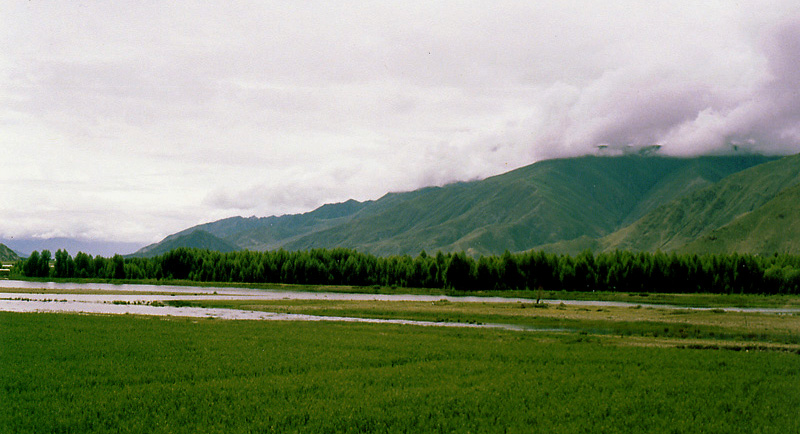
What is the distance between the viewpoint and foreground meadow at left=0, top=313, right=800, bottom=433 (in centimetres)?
2488

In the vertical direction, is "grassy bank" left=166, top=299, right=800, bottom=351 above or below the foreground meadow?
below

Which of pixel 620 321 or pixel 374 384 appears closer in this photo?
pixel 374 384

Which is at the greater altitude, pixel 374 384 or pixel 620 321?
pixel 374 384

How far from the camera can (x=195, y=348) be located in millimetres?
43281

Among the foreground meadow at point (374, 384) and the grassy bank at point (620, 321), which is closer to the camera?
the foreground meadow at point (374, 384)

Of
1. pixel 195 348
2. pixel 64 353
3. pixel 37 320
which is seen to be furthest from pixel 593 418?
pixel 37 320

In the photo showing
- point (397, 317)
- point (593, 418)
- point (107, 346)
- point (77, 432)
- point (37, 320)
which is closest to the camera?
point (77, 432)

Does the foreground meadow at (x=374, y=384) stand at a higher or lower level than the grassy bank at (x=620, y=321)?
higher

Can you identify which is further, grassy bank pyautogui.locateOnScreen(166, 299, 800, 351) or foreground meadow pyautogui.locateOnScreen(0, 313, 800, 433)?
grassy bank pyautogui.locateOnScreen(166, 299, 800, 351)

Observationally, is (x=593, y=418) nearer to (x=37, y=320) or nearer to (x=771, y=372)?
(x=771, y=372)

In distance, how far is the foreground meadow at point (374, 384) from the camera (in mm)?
24875

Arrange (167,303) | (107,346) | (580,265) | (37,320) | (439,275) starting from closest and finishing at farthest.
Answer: (107,346)
(37,320)
(167,303)
(580,265)
(439,275)

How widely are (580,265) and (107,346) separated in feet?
530

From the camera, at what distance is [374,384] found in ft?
106
